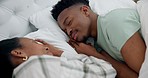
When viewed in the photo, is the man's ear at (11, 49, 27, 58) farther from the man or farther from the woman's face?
the man

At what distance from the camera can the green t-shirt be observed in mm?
1197

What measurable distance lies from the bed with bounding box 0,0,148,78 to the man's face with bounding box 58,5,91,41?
6 centimetres

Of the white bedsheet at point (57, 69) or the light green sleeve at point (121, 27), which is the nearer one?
the white bedsheet at point (57, 69)

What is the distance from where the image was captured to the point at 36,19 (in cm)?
158

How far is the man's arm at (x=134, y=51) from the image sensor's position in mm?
1138

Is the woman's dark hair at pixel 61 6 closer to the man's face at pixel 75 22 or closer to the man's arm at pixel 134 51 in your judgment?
the man's face at pixel 75 22

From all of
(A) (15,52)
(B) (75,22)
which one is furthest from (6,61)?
(B) (75,22)

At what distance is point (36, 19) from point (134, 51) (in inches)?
27.7

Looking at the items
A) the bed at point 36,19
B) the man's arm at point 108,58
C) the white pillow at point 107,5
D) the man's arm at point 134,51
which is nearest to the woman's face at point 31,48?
the bed at point 36,19

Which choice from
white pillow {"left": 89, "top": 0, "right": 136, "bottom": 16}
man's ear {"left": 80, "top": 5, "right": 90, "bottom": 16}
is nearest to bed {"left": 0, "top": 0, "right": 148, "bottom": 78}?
white pillow {"left": 89, "top": 0, "right": 136, "bottom": 16}

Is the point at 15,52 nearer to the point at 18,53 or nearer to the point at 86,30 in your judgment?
the point at 18,53

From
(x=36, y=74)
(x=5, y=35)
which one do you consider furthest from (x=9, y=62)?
(x=5, y=35)

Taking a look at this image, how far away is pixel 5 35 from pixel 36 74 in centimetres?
51

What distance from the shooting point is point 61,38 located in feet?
4.84
